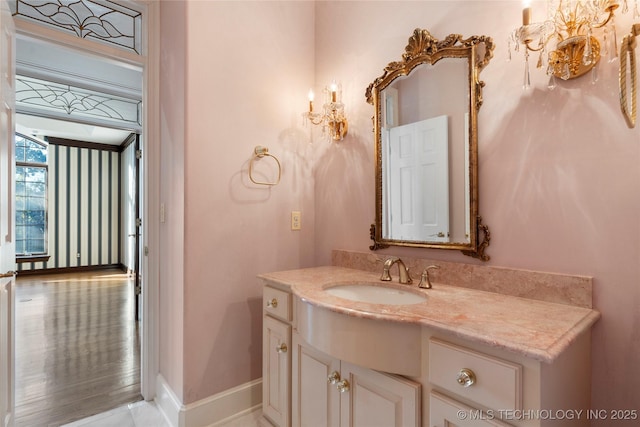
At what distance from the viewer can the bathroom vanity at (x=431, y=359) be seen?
0.83m

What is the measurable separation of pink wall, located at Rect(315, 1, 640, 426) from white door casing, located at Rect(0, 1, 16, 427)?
6.24 feet

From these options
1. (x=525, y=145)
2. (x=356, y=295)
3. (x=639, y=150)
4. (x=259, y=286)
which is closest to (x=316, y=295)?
(x=356, y=295)

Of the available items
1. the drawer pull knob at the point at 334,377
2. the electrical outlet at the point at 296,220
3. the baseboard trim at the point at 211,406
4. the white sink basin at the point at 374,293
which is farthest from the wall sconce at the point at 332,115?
the baseboard trim at the point at 211,406

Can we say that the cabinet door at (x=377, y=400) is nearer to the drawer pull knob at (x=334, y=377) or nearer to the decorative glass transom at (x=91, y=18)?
the drawer pull knob at (x=334, y=377)

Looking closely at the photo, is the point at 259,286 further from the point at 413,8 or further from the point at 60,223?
the point at 60,223

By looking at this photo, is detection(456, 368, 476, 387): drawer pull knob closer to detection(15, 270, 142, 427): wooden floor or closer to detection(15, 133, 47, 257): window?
detection(15, 270, 142, 427): wooden floor

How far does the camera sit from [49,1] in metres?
1.92

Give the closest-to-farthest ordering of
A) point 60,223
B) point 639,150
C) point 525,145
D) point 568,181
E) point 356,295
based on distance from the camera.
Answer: point 639,150 → point 568,181 → point 525,145 → point 356,295 → point 60,223

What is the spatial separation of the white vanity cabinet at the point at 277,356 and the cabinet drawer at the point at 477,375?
781 mm

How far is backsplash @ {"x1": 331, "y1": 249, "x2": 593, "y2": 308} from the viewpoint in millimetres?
1186

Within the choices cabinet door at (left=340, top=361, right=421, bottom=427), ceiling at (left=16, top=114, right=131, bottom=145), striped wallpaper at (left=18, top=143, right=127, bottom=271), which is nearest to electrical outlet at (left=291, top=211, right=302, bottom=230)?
cabinet door at (left=340, top=361, right=421, bottom=427)

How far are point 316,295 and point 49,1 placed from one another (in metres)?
2.35

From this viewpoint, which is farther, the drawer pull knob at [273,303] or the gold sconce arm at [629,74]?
the drawer pull knob at [273,303]

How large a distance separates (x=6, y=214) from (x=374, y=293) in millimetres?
1816
